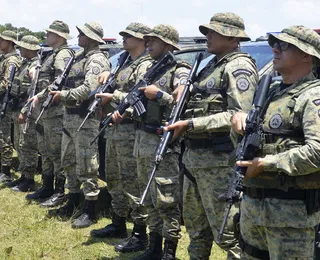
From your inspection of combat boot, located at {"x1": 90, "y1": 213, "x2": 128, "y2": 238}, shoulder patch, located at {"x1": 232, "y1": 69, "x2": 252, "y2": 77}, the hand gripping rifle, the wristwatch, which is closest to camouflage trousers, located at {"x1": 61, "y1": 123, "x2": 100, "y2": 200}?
combat boot, located at {"x1": 90, "y1": 213, "x2": 128, "y2": 238}

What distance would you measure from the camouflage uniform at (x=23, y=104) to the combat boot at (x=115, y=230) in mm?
2388

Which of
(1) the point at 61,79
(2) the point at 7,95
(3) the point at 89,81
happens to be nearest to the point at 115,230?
(3) the point at 89,81

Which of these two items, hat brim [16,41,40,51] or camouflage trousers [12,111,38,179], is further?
hat brim [16,41,40,51]

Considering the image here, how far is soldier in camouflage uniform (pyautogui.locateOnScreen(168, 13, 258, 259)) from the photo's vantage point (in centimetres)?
340

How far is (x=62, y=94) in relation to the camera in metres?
5.66

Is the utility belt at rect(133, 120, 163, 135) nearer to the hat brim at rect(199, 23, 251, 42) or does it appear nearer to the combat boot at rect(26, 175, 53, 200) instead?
the hat brim at rect(199, 23, 251, 42)

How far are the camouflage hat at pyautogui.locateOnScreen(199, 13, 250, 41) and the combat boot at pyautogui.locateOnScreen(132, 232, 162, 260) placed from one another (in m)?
1.96

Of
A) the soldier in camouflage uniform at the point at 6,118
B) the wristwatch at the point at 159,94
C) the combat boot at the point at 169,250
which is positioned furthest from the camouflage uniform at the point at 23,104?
the combat boot at the point at 169,250

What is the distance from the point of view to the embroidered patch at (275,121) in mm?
2701

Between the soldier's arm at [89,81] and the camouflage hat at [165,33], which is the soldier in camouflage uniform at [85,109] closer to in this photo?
the soldier's arm at [89,81]

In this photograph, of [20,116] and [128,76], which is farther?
[20,116]

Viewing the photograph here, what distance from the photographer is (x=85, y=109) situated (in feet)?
18.9

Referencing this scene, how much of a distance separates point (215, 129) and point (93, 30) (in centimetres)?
288

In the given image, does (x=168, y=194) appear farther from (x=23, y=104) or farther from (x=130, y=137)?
(x=23, y=104)
